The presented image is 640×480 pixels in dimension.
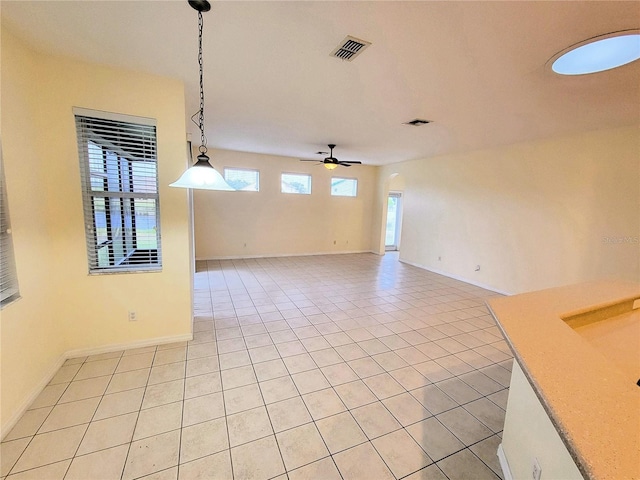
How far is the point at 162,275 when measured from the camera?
8.88 feet

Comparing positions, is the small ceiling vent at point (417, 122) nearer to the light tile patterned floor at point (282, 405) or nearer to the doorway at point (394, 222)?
the light tile patterned floor at point (282, 405)

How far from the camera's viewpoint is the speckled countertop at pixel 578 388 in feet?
1.97

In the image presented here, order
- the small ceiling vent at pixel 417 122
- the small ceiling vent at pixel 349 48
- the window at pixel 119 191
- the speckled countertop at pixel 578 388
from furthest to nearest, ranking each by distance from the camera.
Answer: the small ceiling vent at pixel 417 122 → the window at pixel 119 191 → the small ceiling vent at pixel 349 48 → the speckled countertop at pixel 578 388

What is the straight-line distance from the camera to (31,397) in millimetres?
1940

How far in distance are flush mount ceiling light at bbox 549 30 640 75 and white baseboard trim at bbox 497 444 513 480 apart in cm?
264

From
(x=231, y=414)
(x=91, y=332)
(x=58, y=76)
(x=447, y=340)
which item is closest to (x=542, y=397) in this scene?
(x=231, y=414)

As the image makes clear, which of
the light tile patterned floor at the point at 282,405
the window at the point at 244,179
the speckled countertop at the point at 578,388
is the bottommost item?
the light tile patterned floor at the point at 282,405

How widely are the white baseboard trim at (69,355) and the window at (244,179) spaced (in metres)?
4.43

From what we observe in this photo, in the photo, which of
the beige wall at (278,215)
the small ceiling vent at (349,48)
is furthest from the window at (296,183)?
the small ceiling vent at (349,48)

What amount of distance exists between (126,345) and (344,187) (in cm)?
650

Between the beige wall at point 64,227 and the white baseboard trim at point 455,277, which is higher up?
the beige wall at point 64,227

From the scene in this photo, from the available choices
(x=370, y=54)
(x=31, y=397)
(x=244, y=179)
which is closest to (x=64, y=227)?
(x=31, y=397)

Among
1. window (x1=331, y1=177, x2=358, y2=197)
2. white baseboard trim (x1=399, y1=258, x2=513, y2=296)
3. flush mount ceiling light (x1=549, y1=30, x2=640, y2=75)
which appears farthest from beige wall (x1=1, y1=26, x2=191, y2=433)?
window (x1=331, y1=177, x2=358, y2=197)

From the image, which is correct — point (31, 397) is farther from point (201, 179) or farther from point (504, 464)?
point (504, 464)
